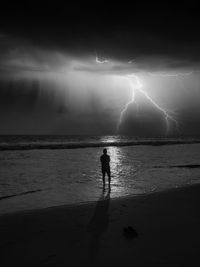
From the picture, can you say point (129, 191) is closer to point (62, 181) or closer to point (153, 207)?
point (153, 207)

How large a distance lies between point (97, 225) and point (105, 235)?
30.4 inches

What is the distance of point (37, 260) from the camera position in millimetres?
5500

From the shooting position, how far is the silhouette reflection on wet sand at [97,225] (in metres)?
5.97

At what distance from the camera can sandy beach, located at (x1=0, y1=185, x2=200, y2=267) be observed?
549 cm

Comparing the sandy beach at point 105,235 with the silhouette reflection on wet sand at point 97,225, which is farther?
the silhouette reflection on wet sand at point 97,225

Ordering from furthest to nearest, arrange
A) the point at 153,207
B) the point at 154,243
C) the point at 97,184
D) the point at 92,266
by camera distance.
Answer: the point at 97,184 < the point at 153,207 < the point at 154,243 < the point at 92,266

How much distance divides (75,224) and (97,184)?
6.81m

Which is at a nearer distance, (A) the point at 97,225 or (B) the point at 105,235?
(B) the point at 105,235

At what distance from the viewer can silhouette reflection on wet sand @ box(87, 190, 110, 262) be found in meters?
5.97

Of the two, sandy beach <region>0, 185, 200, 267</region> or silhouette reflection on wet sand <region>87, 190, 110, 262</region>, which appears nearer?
sandy beach <region>0, 185, 200, 267</region>

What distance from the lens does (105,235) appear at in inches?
263

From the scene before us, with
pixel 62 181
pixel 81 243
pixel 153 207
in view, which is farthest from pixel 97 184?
pixel 81 243

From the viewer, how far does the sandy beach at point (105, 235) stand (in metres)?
5.49

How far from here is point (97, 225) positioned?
7.43 meters
